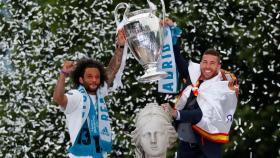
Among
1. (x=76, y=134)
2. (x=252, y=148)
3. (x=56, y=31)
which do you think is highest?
→ (x=56, y=31)

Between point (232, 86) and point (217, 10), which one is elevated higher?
point (217, 10)

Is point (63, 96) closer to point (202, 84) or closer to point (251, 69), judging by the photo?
point (202, 84)

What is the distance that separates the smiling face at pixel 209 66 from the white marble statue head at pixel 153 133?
66 cm

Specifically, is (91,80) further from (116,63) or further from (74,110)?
(116,63)

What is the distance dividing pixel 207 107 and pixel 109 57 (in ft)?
24.0

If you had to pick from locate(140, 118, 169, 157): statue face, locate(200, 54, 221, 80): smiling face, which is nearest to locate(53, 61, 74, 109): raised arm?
locate(140, 118, 169, 157): statue face

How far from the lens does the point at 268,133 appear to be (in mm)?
12250

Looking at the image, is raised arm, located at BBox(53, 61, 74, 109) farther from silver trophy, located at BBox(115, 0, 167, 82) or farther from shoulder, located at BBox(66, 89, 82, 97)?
silver trophy, located at BBox(115, 0, 167, 82)

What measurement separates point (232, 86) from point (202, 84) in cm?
23

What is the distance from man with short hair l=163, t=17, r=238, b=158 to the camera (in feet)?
19.9

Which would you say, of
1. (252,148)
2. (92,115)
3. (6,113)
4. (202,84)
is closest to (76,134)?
(92,115)

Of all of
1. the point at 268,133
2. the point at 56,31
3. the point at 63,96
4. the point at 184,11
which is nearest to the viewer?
the point at 63,96

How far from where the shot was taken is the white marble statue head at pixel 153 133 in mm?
5367

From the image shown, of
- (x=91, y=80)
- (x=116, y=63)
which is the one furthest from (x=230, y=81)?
(x=91, y=80)
